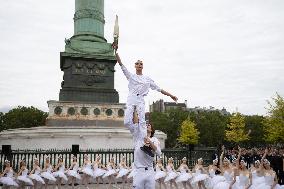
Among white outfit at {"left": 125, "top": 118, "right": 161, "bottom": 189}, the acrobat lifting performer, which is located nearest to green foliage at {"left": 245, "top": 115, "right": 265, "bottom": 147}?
the acrobat lifting performer

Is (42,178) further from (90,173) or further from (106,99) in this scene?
(106,99)

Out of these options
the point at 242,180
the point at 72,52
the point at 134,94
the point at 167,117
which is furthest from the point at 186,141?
the point at 134,94

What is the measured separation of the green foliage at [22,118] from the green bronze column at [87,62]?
129 feet

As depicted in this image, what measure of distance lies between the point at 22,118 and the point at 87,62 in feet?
138

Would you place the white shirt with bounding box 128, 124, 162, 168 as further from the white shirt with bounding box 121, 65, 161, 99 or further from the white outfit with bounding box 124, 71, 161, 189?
the white shirt with bounding box 121, 65, 161, 99

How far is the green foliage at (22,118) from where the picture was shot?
7246cm

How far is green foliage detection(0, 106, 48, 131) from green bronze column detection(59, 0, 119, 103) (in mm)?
39258

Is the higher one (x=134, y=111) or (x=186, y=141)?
(x=134, y=111)

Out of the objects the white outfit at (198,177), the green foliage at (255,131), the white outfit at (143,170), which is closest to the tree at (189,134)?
the green foliage at (255,131)

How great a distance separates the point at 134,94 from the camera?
7270mm

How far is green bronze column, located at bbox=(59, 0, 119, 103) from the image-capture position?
3803 cm

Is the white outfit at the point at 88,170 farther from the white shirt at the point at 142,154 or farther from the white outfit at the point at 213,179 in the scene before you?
the white shirt at the point at 142,154

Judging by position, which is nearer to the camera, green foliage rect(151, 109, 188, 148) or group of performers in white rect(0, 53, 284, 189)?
group of performers in white rect(0, 53, 284, 189)

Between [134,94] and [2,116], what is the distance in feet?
263
